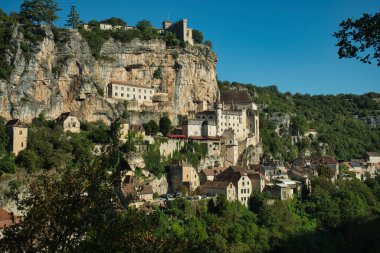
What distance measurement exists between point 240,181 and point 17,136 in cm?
2244

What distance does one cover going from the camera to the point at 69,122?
45062 mm

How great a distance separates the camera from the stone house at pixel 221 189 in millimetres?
44031

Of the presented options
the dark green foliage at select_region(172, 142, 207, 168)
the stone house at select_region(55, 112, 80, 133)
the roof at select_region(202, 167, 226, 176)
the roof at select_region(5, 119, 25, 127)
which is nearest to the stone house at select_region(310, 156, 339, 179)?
the roof at select_region(202, 167, 226, 176)

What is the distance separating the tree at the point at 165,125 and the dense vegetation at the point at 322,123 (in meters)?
17.5

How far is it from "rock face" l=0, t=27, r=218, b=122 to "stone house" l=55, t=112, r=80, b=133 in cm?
184

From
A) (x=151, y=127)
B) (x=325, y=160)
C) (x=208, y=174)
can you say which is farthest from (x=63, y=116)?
(x=325, y=160)

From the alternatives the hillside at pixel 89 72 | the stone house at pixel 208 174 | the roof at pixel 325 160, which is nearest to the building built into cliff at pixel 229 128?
the hillside at pixel 89 72

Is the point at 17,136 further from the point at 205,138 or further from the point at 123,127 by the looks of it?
the point at 205,138

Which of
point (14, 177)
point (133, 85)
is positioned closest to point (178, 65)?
point (133, 85)

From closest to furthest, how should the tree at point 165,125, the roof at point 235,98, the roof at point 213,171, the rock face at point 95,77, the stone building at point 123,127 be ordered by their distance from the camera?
1. the rock face at point 95,77
2. the stone building at point 123,127
3. the roof at point 213,171
4. the tree at point 165,125
5. the roof at point 235,98

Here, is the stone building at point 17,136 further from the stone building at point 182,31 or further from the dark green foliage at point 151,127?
the stone building at point 182,31

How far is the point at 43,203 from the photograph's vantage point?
10.5 m

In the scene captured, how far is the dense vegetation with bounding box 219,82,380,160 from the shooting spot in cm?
7188

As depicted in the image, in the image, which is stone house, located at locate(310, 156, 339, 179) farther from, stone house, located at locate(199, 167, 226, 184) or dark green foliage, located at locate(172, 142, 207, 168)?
dark green foliage, located at locate(172, 142, 207, 168)
